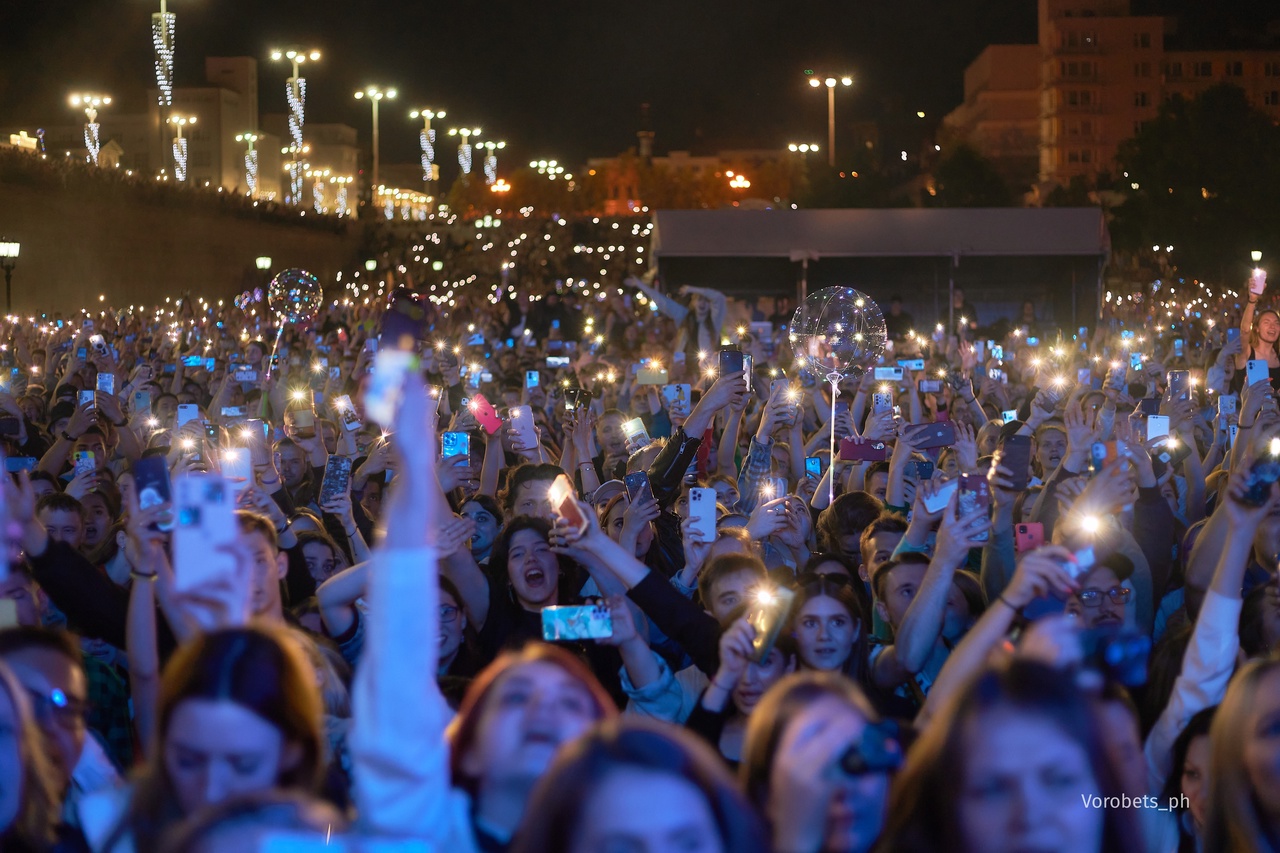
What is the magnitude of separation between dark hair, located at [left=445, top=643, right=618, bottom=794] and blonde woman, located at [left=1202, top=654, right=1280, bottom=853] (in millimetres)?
1325

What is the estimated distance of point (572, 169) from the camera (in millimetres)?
166625

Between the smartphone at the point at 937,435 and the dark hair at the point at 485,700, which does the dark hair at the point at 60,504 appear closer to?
the dark hair at the point at 485,700

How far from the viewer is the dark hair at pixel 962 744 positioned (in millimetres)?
2705

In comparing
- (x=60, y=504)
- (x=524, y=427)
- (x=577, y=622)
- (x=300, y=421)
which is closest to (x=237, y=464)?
(x=60, y=504)

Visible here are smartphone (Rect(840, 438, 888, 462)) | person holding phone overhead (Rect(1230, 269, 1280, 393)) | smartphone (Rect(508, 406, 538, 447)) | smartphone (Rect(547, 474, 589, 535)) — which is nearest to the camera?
smartphone (Rect(547, 474, 589, 535))

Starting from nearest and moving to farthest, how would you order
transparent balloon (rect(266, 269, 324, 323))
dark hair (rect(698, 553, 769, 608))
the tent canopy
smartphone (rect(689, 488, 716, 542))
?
dark hair (rect(698, 553, 769, 608))
smartphone (rect(689, 488, 716, 542))
transparent balloon (rect(266, 269, 324, 323))
the tent canopy

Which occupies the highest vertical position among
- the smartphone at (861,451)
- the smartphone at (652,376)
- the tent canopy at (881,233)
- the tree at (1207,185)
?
the tree at (1207,185)

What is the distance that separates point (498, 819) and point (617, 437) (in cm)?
676

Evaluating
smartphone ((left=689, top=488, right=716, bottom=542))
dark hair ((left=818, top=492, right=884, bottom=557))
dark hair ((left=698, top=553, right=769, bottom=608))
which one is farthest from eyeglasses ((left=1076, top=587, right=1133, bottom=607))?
dark hair ((left=818, top=492, right=884, bottom=557))

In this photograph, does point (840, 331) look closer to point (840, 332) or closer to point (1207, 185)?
point (840, 332)

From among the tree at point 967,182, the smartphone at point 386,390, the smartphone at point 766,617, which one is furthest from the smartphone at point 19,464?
the tree at point 967,182

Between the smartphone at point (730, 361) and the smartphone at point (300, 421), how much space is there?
289 cm

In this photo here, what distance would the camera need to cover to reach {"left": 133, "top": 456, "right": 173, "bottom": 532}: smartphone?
13.1 ft

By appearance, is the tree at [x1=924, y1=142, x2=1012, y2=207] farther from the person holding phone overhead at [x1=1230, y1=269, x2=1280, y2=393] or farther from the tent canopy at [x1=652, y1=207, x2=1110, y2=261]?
the person holding phone overhead at [x1=1230, y1=269, x2=1280, y2=393]
